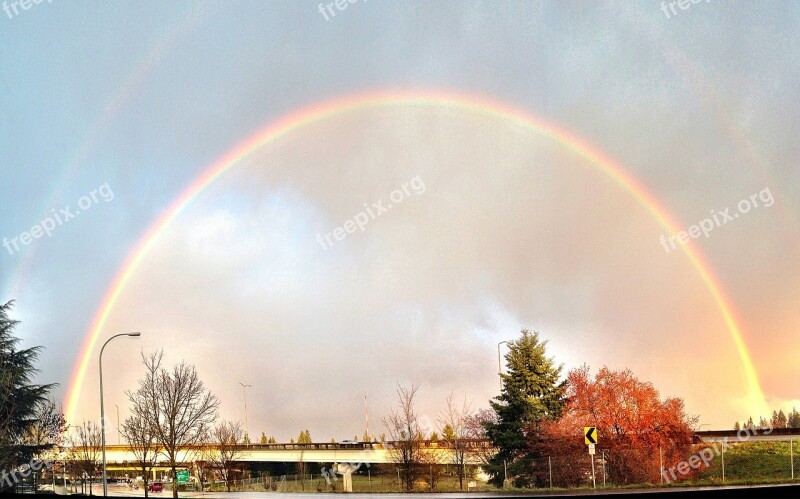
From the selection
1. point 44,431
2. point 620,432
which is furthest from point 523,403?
point 44,431

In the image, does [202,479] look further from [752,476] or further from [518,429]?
[752,476]

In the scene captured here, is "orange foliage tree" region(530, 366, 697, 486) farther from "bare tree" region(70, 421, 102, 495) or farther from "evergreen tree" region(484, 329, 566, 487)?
"bare tree" region(70, 421, 102, 495)

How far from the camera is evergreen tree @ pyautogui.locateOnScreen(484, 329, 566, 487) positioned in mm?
57688

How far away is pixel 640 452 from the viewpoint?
4784 cm

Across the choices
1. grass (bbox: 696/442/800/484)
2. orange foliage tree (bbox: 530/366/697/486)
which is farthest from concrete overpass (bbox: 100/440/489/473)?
grass (bbox: 696/442/800/484)

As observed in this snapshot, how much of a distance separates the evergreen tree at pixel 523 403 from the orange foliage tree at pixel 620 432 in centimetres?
491

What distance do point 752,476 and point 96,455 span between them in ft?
219

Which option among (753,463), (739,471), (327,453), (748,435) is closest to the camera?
(739,471)

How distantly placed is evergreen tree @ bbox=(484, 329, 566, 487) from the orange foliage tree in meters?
4.91

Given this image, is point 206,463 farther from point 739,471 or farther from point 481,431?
point 739,471

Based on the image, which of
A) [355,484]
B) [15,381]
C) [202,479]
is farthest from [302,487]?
[15,381]

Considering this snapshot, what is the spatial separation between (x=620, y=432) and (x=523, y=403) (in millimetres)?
10112

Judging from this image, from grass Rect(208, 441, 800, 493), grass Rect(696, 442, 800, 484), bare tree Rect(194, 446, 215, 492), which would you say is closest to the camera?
grass Rect(208, 441, 800, 493)

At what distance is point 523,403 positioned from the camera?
58750mm
